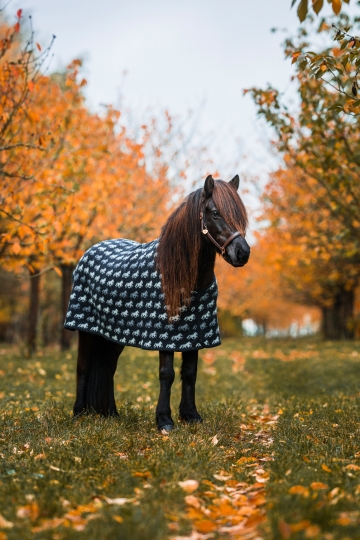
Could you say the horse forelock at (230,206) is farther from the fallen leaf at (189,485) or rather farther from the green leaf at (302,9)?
the fallen leaf at (189,485)

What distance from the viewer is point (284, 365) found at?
15461 millimetres

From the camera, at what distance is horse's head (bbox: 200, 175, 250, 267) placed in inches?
212

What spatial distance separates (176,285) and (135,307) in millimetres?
637

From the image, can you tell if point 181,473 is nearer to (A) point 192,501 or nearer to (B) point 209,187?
(A) point 192,501

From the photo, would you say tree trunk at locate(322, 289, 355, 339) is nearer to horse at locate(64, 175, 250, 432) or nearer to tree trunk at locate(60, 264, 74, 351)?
tree trunk at locate(60, 264, 74, 351)

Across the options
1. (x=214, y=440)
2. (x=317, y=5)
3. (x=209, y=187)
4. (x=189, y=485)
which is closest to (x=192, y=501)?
(x=189, y=485)

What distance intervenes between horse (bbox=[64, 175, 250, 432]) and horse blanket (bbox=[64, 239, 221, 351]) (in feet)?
0.04

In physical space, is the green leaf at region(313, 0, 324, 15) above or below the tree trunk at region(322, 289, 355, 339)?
above

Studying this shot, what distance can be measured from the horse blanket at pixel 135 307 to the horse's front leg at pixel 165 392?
7.8 inches

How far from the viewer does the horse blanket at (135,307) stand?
5883mm

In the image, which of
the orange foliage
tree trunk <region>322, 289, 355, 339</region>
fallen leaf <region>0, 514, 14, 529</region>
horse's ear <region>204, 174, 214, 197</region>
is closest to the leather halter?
horse's ear <region>204, 174, 214, 197</region>

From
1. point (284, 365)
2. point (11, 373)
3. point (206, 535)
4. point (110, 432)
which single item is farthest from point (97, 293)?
point (284, 365)

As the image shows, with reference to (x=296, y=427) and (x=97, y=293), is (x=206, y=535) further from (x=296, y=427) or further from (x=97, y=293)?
(x=97, y=293)

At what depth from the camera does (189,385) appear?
6227 mm
